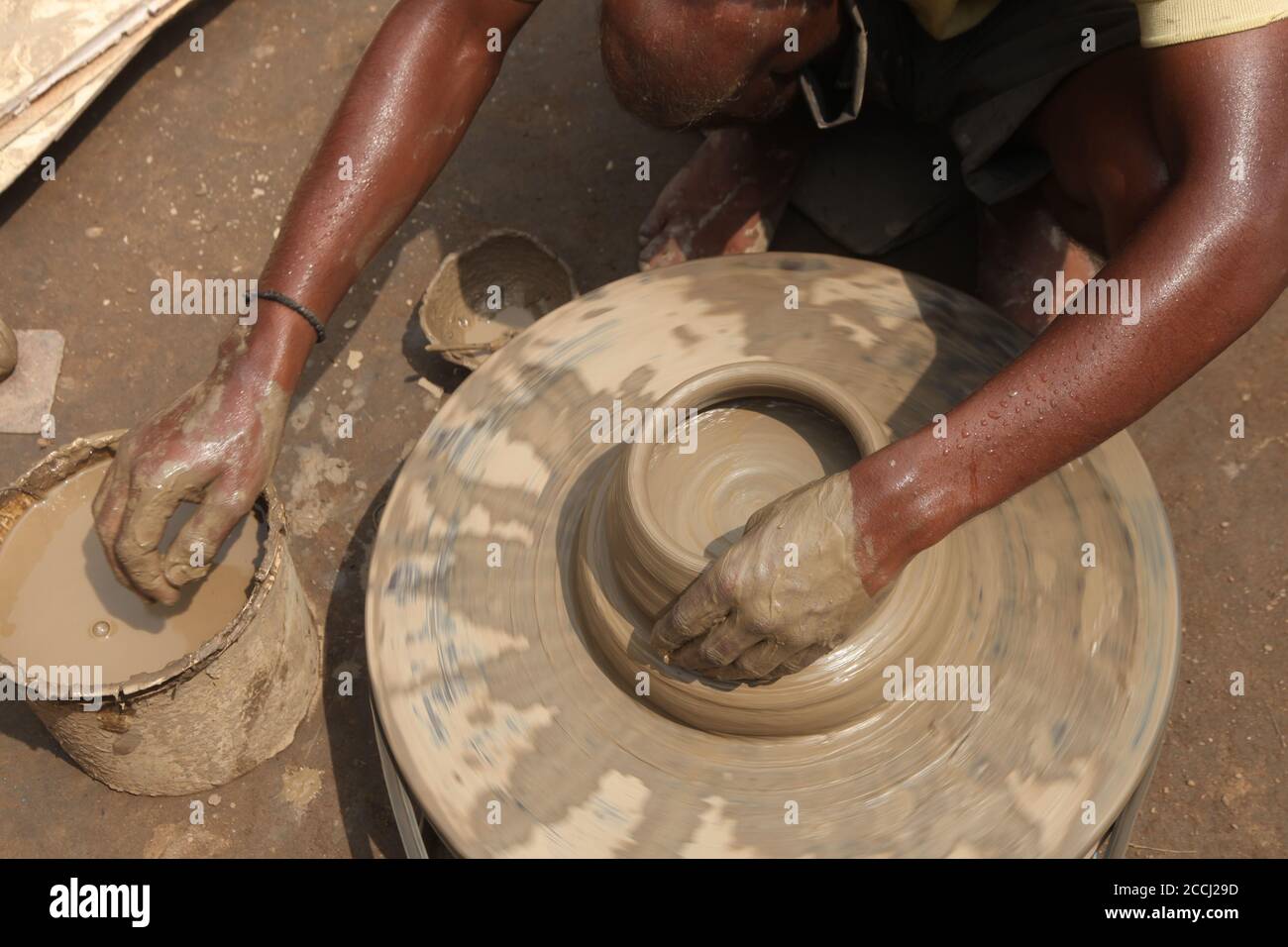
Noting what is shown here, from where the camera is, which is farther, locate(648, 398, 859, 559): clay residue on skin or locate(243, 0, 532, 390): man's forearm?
locate(243, 0, 532, 390): man's forearm

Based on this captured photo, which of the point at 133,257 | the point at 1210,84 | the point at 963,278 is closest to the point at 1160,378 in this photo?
the point at 1210,84

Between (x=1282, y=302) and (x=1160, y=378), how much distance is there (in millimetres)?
1528

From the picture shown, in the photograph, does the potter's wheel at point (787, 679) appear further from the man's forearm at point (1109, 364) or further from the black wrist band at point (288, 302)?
the black wrist band at point (288, 302)

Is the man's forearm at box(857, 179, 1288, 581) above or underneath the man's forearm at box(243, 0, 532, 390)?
underneath

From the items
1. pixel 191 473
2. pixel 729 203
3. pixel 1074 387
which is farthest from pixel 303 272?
pixel 1074 387

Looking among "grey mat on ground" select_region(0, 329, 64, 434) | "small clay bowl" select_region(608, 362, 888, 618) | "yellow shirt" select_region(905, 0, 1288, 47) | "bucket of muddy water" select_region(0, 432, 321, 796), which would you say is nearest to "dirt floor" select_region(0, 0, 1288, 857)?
"grey mat on ground" select_region(0, 329, 64, 434)

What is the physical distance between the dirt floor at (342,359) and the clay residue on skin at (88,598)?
1.52 feet

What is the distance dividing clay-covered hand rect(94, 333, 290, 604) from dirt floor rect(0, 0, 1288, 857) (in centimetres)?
Answer: 74

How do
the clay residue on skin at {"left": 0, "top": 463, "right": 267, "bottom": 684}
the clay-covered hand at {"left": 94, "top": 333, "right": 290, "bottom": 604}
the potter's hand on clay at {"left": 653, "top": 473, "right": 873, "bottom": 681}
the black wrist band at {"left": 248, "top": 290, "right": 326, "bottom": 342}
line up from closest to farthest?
the potter's hand on clay at {"left": 653, "top": 473, "right": 873, "bottom": 681}
the clay-covered hand at {"left": 94, "top": 333, "right": 290, "bottom": 604}
the black wrist band at {"left": 248, "top": 290, "right": 326, "bottom": 342}
the clay residue on skin at {"left": 0, "top": 463, "right": 267, "bottom": 684}

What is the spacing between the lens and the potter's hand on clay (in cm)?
174

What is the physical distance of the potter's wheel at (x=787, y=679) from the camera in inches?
72.9

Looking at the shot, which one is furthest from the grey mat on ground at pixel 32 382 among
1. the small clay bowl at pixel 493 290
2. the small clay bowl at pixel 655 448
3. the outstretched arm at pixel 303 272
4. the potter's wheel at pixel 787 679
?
the small clay bowl at pixel 655 448

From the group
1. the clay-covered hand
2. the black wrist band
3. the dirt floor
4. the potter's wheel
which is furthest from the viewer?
the dirt floor

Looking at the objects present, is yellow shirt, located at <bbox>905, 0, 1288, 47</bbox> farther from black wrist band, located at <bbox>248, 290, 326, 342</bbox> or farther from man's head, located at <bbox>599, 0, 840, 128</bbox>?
black wrist band, located at <bbox>248, 290, 326, 342</bbox>
